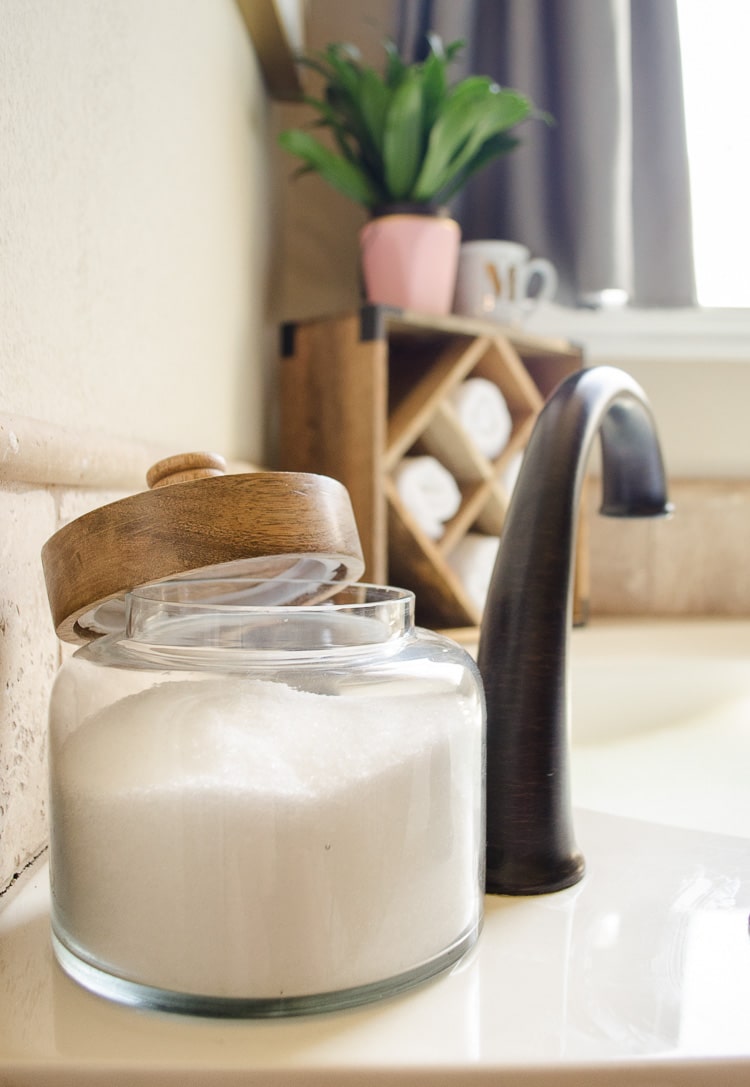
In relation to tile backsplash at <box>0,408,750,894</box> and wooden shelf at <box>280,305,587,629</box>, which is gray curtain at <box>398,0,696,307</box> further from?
tile backsplash at <box>0,408,750,894</box>

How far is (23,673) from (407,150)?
2.96ft

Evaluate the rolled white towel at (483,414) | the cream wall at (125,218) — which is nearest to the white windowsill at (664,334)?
the rolled white towel at (483,414)

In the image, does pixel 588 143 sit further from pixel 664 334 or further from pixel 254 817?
pixel 254 817

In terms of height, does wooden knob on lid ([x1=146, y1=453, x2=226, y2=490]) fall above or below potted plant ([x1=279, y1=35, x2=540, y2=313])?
below

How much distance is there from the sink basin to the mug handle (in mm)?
911

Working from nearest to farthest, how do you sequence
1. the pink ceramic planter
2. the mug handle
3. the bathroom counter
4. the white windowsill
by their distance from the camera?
1. the bathroom counter
2. the pink ceramic planter
3. the mug handle
4. the white windowsill

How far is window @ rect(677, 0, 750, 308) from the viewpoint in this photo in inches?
57.6

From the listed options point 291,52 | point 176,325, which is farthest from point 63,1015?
point 291,52

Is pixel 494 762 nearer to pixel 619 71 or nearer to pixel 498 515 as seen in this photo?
pixel 498 515

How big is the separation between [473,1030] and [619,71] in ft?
4.43

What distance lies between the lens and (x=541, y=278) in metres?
1.25

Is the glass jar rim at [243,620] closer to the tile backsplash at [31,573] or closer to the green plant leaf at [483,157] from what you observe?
the tile backsplash at [31,573]

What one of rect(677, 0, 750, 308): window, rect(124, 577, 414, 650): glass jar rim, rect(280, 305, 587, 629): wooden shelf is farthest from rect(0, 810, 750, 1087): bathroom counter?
rect(677, 0, 750, 308): window

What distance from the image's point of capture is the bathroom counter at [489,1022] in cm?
26
